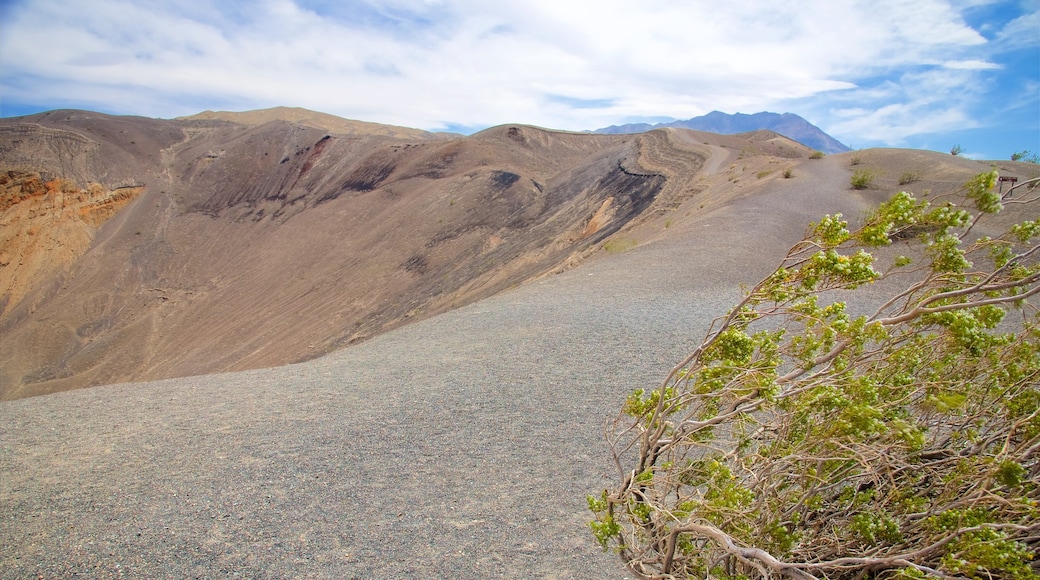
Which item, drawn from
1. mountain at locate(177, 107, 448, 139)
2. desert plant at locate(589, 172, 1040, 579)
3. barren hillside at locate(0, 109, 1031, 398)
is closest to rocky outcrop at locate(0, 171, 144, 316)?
barren hillside at locate(0, 109, 1031, 398)

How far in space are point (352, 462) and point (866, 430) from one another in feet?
16.8

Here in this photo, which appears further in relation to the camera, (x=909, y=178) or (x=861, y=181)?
(x=861, y=181)

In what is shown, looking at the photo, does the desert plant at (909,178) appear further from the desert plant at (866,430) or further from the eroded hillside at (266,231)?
the desert plant at (866,430)

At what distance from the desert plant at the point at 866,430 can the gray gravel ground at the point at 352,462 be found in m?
2.07

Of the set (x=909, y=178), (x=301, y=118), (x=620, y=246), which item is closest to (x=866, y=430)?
(x=620, y=246)

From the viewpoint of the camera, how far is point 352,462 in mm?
5977

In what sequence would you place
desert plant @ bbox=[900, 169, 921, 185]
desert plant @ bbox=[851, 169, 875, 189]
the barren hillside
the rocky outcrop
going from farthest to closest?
the rocky outcrop
the barren hillside
desert plant @ bbox=[851, 169, 875, 189]
desert plant @ bbox=[900, 169, 921, 185]

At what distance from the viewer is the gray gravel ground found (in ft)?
15.1

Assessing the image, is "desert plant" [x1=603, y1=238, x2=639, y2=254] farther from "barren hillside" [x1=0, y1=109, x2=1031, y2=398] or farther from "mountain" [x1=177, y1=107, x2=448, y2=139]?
"mountain" [x1=177, y1=107, x2=448, y2=139]

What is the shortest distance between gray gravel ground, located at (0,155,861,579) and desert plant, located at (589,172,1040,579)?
207 centimetres

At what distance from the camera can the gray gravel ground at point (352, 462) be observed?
4590mm

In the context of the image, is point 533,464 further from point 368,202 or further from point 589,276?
point 368,202

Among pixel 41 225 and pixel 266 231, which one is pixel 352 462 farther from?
pixel 41 225

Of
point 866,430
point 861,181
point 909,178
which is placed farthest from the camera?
point 861,181
